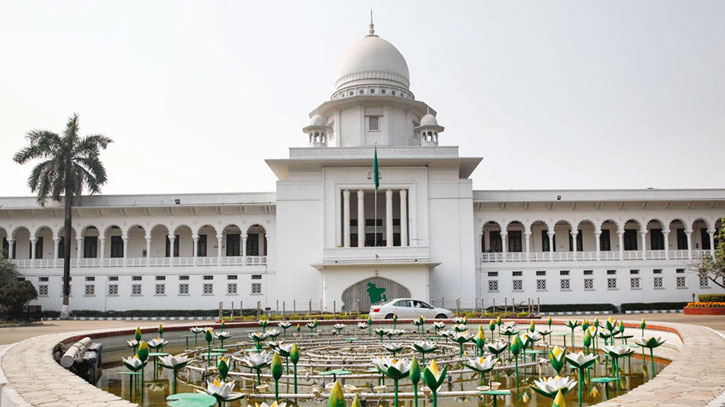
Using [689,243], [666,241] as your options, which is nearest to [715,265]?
[666,241]

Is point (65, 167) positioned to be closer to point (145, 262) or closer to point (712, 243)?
point (145, 262)

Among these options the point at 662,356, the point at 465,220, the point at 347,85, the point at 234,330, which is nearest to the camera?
the point at 662,356

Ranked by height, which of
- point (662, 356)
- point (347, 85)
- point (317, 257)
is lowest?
point (662, 356)

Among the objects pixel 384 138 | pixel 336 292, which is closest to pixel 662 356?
pixel 336 292

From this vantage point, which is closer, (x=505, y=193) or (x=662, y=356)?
(x=662, y=356)

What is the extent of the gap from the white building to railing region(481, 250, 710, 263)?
0.26ft

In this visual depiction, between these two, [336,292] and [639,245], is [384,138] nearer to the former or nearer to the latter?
[336,292]

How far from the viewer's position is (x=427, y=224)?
3675 centimetres

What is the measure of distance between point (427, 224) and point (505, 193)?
583 centimetres

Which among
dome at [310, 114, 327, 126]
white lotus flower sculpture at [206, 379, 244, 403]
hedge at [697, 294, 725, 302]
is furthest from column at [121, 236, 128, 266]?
white lotus flower sculpture at [206, 379, 244, 403]

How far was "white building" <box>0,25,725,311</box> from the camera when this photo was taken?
36312 millimetres

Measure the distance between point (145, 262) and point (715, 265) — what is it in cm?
3222

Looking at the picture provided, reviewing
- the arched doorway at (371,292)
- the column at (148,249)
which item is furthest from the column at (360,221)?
the column at (148,249)

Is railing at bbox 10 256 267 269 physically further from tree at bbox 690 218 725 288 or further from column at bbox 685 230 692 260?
column at bbox 685 230 692 260
